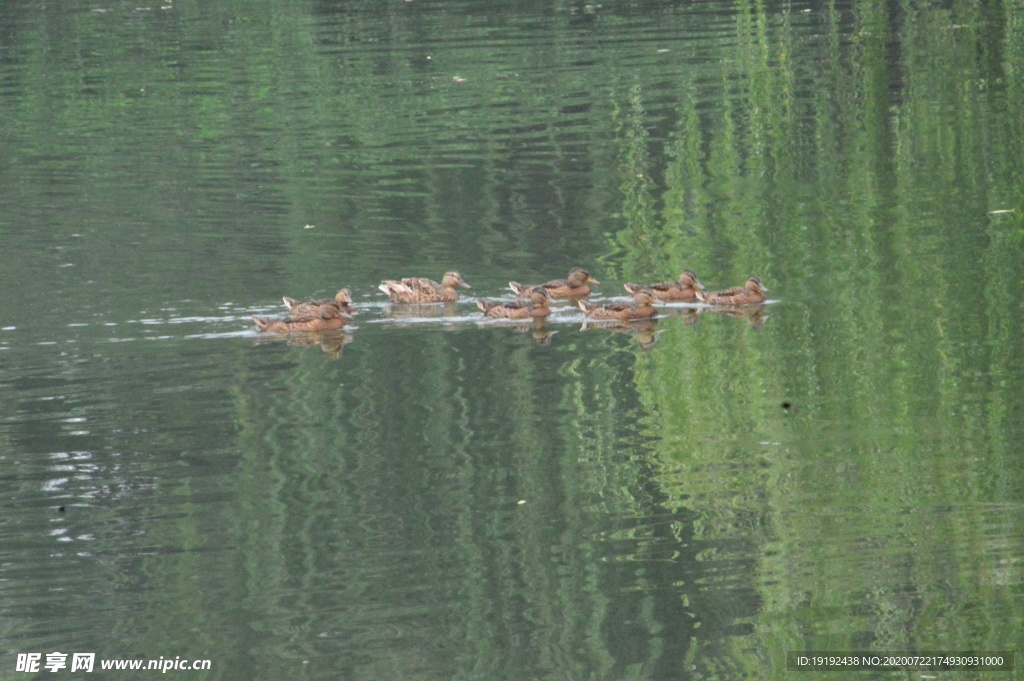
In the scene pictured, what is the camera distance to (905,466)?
1009cm

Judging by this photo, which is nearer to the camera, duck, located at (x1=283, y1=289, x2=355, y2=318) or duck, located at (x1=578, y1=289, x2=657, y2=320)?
duck, located at (x1=283, y1=289, x2=355, y2=318)

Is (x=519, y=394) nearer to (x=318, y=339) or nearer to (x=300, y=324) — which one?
(x=318, y=339)

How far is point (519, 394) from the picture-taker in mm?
11992

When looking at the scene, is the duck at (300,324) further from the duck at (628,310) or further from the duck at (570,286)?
the duck at (628,310)

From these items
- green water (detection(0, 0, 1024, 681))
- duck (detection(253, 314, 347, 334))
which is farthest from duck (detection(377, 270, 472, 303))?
duck (detection(253, 314, 347, 334))

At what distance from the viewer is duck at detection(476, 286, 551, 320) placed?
47.1ft

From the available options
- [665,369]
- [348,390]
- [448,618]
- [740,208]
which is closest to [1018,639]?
[448,618]

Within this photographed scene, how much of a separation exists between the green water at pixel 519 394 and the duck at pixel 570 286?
264 mm

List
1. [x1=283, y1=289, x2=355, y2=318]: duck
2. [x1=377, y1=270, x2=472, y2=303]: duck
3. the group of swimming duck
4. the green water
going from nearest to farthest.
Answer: the green water < [x1=283, y1=289, x2=355, y2=318]: duck < the group of swimming duck < [x1=377, y1=270, x2=472, y2=303]: duck

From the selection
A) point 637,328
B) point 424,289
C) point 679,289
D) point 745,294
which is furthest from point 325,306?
point 745,294

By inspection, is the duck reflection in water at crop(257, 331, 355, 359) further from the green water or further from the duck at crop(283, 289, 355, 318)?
the duck at crop(283, 289, 355, 318)

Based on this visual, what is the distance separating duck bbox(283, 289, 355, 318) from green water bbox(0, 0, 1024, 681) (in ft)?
0.75

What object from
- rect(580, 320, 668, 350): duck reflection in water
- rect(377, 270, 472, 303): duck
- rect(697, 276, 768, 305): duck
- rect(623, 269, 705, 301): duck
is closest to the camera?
rect(580, 320, 668, 350): duck reflection in water

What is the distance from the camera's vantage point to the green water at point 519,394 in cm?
824
